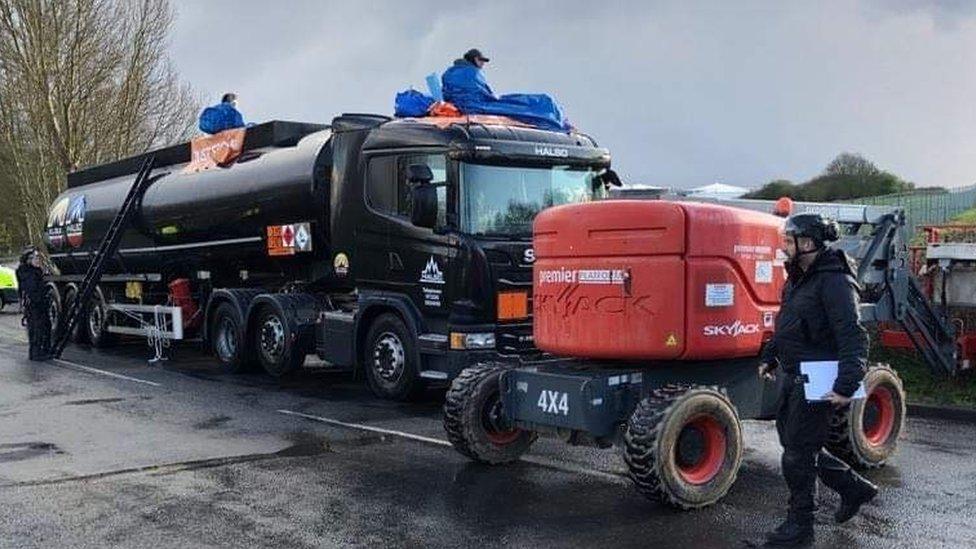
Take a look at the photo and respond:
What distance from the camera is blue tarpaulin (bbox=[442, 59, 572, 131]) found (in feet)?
35.9

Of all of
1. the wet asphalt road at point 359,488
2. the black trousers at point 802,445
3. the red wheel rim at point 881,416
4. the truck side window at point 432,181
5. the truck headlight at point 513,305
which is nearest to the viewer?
the black trousers at point 802,445

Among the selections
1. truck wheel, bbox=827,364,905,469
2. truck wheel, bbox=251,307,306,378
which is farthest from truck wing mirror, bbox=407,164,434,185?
truck wheel, bbox=827,364,905,469

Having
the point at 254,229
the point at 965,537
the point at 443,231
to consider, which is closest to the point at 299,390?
the point at 254,229

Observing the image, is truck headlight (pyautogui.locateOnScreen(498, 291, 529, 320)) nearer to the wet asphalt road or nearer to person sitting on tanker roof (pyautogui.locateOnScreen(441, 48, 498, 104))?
the wet asphalt road

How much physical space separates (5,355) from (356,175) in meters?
9.08

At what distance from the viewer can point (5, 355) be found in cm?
1681

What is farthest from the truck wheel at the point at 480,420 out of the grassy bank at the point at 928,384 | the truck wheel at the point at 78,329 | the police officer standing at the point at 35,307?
the truck wheel at the point at 78,329

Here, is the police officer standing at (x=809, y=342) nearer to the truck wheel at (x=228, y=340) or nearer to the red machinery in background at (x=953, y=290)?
the red machinery in background at (x=953, y=290)

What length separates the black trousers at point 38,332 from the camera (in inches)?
635

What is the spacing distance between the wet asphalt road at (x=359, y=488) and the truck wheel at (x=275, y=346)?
1688 mm

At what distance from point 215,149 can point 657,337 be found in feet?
33.6

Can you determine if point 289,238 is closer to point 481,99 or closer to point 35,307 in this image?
point 481,99

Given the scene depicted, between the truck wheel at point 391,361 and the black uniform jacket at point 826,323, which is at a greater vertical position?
the black uniform jacket at point 826,323

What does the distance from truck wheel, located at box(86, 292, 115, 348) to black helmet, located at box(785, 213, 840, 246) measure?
1511 centimetres
